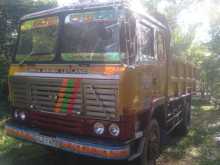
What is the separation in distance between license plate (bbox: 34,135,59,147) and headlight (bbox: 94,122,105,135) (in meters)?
0.65

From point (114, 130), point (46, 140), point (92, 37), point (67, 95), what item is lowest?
point (46, 140)

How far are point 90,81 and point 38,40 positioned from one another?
1.48 metres

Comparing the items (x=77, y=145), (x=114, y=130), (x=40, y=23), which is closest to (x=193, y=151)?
(x=114, y=130)

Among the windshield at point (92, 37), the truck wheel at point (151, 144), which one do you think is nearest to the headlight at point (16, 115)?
the windshield at point (92, 37)

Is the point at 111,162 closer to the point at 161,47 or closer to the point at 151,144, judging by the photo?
the point at 151,144

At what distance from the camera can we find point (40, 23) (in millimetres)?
5199

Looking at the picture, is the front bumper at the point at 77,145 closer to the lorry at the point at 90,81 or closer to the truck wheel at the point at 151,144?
the lorry at the point at 90,81

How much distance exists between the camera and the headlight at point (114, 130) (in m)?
4.30

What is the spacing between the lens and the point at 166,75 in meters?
6.10

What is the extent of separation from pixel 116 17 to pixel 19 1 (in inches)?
363

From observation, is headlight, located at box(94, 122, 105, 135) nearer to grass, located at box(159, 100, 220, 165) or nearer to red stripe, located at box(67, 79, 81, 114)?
red stripe, located at box(67, 79, 81, 114)

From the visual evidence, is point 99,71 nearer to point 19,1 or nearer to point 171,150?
point 171,150

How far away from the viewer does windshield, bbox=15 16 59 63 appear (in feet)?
16.4

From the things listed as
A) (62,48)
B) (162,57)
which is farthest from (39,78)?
(162,57)
